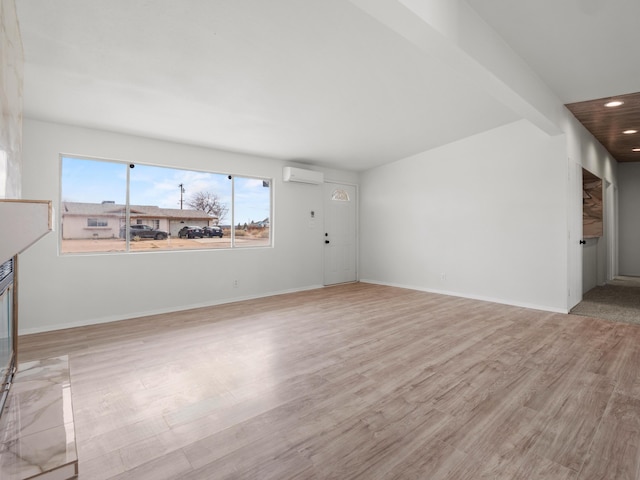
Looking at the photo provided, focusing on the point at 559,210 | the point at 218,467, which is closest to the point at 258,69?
the point at 218,467

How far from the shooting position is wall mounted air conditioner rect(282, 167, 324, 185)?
5812 millimetres

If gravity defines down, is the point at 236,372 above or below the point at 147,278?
below

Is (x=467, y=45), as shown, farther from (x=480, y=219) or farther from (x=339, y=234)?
(x=339, y=234)

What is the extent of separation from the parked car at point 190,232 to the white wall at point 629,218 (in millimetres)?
9703

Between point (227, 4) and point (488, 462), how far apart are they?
318 cm

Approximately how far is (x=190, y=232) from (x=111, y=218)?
1039 millimetres

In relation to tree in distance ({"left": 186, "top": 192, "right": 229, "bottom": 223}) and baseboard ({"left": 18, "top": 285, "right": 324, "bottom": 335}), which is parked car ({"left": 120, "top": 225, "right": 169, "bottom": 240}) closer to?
tree in distance ({"left": 186, "top": 192, "right": 229, "bottom": 223})

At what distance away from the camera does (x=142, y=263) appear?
439 centimetres

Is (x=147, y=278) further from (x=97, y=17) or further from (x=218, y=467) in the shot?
(x=218, y=467)

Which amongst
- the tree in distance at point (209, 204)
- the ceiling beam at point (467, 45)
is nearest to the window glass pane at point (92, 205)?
the tree in distance at point (209, 204)

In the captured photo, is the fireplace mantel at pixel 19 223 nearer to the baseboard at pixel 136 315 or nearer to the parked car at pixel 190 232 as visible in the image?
the baseboard at pixel 136 315

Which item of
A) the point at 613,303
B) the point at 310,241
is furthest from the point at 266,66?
the point at 613,303

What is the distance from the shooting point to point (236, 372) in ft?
8.77

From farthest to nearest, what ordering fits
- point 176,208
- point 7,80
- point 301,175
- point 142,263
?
1. point 301,175
2. point 176,208
3. point 142,263
4. point 7,80
